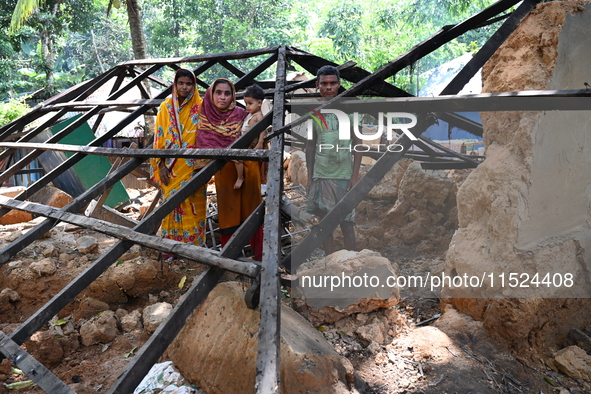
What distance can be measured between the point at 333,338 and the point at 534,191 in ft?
4.66

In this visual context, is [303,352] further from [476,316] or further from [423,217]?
[423,217]

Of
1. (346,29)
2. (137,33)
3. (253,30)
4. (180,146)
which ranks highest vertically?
(253,30)

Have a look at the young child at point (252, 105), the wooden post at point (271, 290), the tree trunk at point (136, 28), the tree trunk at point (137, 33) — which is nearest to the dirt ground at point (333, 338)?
the wooden post at point (271, 290)

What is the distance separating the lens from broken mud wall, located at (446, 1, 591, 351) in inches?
87.0

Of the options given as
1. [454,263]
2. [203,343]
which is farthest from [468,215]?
[203,343]

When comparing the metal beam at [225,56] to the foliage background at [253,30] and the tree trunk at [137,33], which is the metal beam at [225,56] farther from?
the foliage background at [253,30]

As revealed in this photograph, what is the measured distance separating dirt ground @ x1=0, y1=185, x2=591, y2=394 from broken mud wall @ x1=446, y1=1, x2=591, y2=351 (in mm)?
227

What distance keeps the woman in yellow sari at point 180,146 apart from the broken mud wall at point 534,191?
2.31m

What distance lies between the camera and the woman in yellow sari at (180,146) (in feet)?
11.8

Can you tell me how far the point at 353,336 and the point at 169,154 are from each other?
1.60 m

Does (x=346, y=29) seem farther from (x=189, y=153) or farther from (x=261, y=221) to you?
(x=261, y=221)

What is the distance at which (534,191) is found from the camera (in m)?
2.25

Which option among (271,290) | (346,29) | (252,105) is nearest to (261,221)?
(271,290)

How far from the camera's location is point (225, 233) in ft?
11.8
